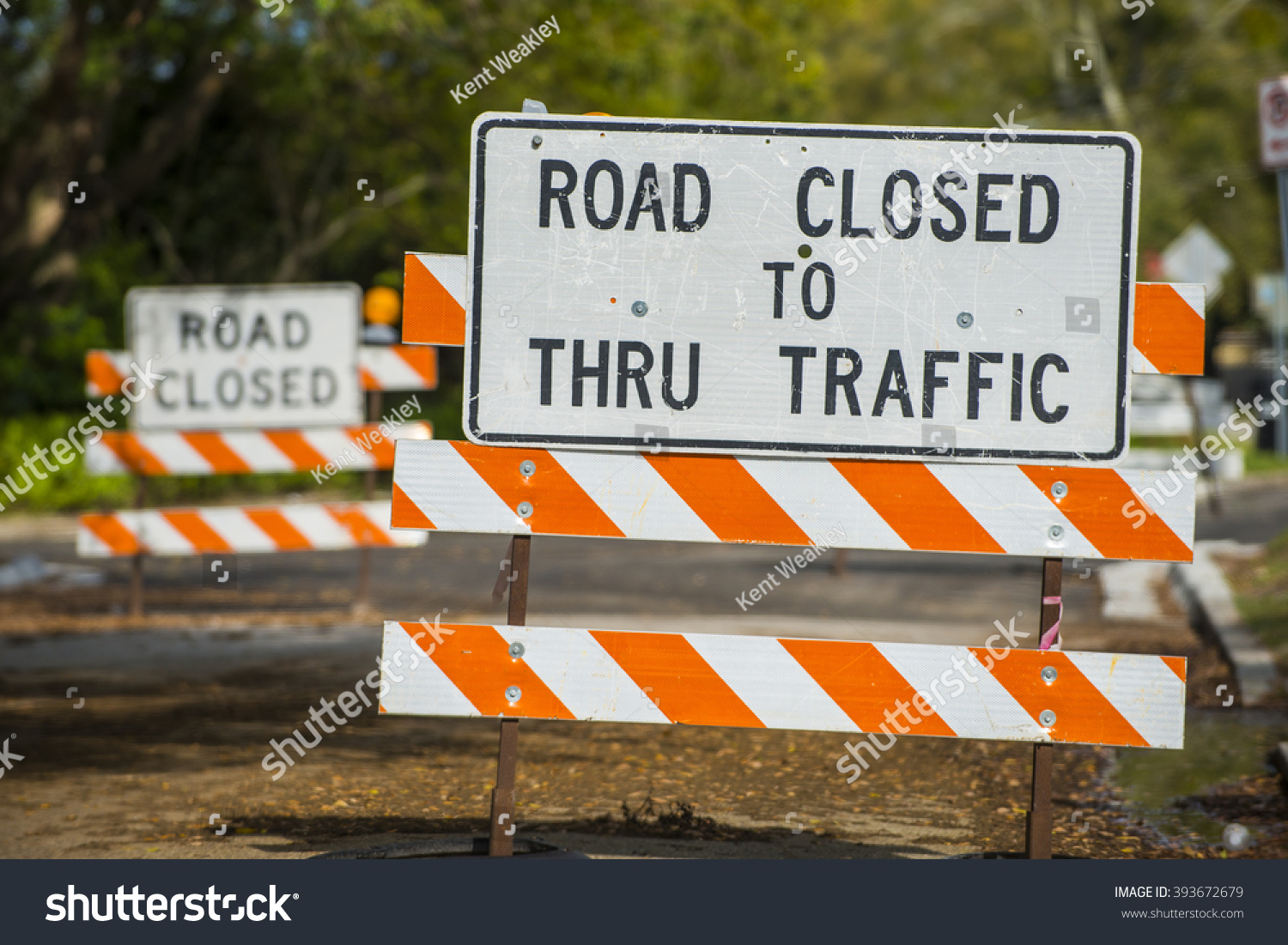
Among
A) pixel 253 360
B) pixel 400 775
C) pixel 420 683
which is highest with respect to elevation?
pixel 253 360

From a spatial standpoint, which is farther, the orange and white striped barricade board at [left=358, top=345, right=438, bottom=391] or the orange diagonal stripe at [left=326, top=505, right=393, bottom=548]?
the orange and white striped barricade board at [left=358, top=345, right=438, bottom=391]

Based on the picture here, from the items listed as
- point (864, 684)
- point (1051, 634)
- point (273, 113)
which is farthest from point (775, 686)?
point (273, 113)

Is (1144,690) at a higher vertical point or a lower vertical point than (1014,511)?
lower

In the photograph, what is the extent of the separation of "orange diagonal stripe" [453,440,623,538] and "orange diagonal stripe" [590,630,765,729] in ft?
1.05

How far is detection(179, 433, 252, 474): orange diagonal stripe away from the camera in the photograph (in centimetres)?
1023

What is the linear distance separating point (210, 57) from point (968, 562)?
12948 mm

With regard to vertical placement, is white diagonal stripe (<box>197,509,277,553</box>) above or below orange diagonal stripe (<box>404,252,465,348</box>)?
below

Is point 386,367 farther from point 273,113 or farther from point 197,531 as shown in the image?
point 273,113

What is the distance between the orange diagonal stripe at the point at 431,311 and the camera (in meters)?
4.38

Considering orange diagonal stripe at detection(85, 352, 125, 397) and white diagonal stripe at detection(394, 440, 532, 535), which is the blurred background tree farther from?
white diagonal stripe at detection(394, 440, 532, 535)

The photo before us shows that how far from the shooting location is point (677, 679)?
14.1 feet

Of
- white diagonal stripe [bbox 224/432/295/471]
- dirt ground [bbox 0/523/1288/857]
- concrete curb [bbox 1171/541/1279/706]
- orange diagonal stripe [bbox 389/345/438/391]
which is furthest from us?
orange diagonal stripe [bbox 389/345/438/391]

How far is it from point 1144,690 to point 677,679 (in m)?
1.30

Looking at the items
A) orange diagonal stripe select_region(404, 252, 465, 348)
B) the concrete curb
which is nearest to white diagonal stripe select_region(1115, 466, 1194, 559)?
orange diagonal stripe select_region(404, 252, 465, 348)
